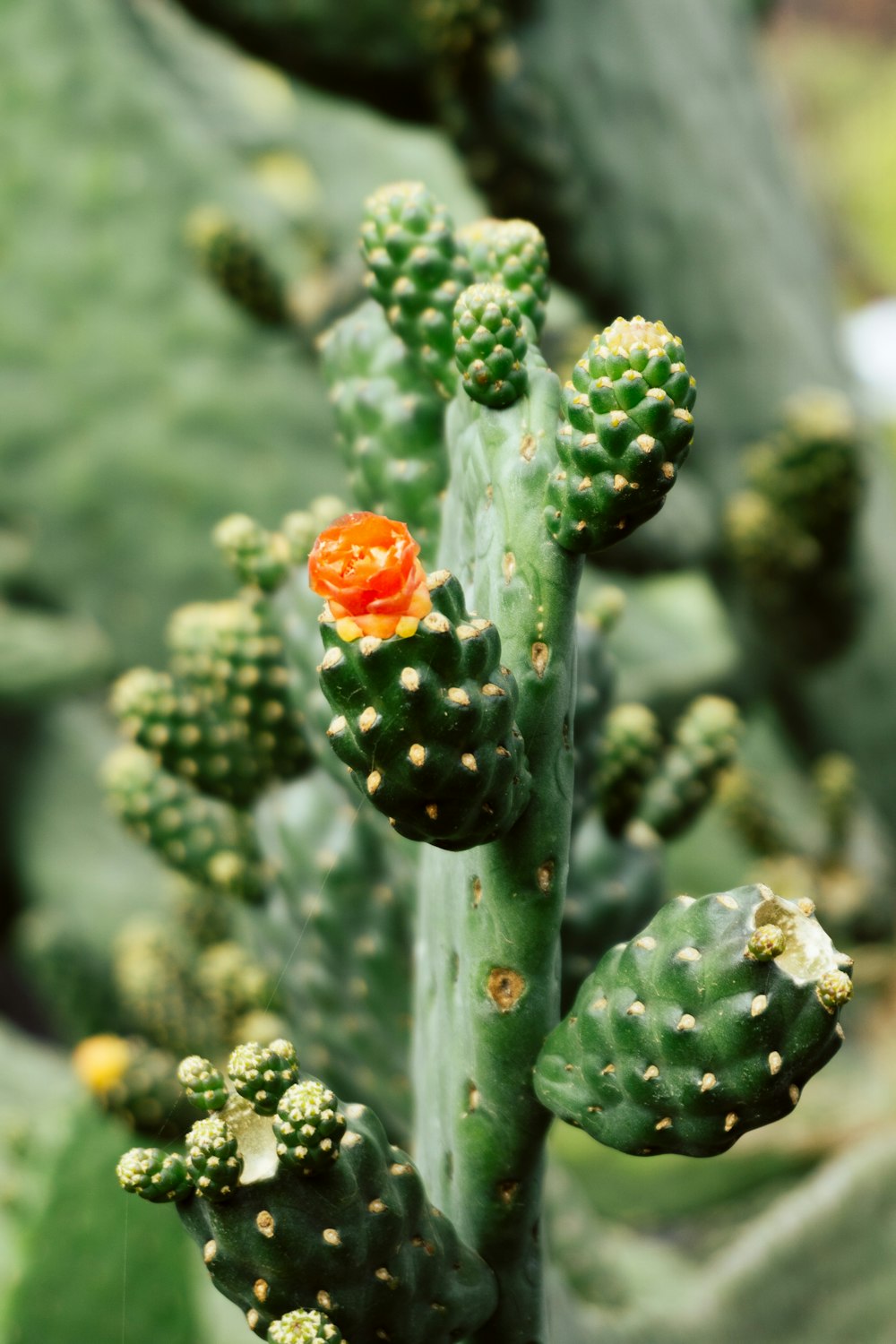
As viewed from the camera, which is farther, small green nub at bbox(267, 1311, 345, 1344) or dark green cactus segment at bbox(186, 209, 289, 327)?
dark green cactus segment at bbox(186, 209, 289, 327)

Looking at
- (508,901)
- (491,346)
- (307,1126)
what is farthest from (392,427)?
(307,1126)

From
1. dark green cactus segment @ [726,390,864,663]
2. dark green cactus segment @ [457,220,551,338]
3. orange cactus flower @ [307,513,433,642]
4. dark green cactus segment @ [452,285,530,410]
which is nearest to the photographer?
orange cactus flower @ [307,513,433,642]

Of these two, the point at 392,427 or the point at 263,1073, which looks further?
the point at 392,427

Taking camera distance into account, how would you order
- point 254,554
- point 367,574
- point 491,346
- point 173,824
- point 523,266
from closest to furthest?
point 367,574, point 491,346, point 523,266, point 254,554, point 173,824

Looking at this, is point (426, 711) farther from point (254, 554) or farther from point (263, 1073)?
point (254, 554)

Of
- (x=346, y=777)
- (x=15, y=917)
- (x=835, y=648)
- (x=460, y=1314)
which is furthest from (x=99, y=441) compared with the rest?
(x=460, y=1314)

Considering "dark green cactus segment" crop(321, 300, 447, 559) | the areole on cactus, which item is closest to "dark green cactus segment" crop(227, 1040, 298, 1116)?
the areole on cactus

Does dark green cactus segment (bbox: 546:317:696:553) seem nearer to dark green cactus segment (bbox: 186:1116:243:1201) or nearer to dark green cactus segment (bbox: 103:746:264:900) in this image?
dark green cactus segment (bbox: 186:1116:243:1201)
